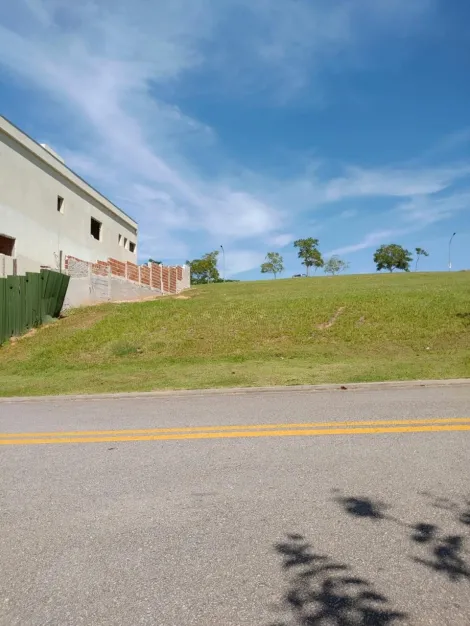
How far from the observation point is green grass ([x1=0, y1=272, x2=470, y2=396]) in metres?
10.8

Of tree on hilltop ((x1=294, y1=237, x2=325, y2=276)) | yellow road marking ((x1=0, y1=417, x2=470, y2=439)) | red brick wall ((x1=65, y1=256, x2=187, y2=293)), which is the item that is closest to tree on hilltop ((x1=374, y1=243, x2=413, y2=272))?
tree on hilltop ((x1=294, y1=237, x2=325, y2=276))

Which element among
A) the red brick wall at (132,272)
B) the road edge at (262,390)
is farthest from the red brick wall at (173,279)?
the road edge at (262,390)

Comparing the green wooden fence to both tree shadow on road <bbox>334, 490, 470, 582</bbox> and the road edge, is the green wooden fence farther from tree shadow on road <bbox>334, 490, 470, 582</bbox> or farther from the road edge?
tree shadow on road <bbox>334, 490, 470, 582</bbox>

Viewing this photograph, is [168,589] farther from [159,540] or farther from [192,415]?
[192,415]

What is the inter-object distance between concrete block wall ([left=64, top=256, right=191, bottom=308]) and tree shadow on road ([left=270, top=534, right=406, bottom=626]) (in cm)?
2180

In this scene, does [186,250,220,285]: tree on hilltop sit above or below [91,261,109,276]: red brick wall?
above

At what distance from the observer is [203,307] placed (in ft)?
68.5

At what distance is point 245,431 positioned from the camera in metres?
6.02

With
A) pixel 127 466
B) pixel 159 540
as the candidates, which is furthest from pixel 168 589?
pixel 127 466

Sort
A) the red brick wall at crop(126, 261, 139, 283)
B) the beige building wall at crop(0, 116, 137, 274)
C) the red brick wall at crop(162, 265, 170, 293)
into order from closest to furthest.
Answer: the beige building wall at crop(0, 116, 137, 274), the red brick wall at crop(126, 261, 139, 283), the red brick wall at crop(162, 265, 170, 293)

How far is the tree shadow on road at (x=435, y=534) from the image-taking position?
2.79 m

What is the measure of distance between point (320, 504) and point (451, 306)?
51.2 feet

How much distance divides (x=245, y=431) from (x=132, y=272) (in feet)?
83.1

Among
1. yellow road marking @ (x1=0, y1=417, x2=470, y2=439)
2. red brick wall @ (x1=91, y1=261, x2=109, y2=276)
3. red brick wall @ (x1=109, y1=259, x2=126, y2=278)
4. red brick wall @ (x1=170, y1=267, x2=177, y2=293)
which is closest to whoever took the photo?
yellow road marking @ (x1=0, y1=417, x2=470, y2=439)
